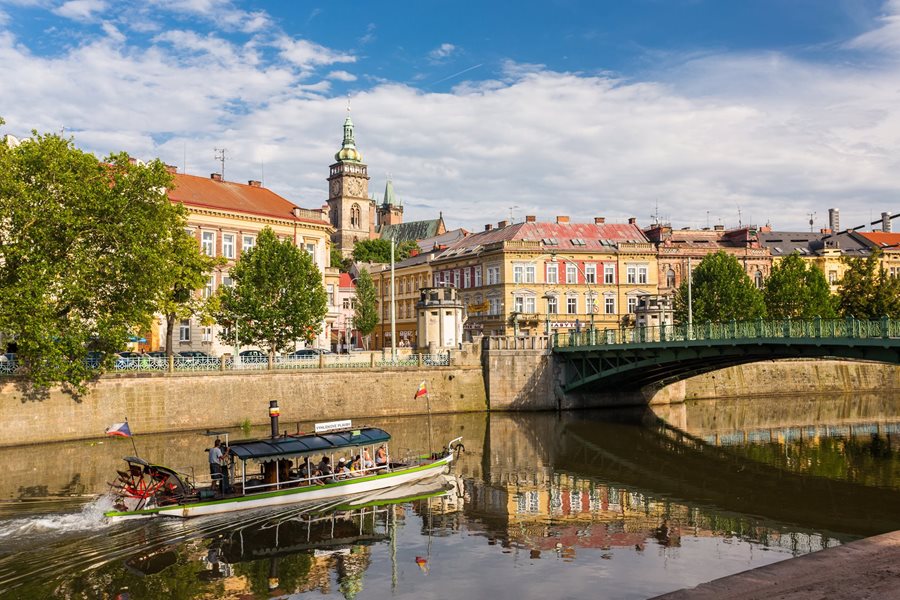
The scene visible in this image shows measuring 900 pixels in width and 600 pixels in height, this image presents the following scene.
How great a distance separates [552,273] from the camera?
3329 inches

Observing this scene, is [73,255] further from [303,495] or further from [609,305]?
[609,305]

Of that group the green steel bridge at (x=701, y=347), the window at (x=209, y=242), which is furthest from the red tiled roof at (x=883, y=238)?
the window at (x=209, y=242)

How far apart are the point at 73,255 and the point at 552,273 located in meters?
51.0

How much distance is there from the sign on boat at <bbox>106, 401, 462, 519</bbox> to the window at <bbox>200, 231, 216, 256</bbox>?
37.7 m

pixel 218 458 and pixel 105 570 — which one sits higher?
pixel 218 458

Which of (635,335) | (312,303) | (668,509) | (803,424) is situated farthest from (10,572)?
(803,424)

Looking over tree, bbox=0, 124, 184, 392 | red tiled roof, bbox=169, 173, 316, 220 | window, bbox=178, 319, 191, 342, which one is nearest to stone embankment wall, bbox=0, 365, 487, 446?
tree, bbox=0, 124, 184, 392

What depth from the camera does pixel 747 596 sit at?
17.7 metres

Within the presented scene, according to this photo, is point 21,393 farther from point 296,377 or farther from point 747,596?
point 747,596

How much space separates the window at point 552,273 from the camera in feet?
277

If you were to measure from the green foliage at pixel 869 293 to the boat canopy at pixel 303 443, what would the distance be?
58.2m

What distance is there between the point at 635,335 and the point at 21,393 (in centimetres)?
3786

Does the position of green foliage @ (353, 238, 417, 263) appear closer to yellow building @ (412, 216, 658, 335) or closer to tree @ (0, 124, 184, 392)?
yellow building @ (412, 216, 658, 335)

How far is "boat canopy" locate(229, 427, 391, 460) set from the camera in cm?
2992
